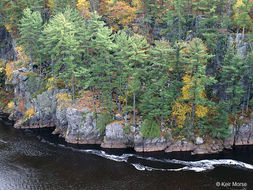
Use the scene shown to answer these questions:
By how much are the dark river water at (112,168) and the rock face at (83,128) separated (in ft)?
6.29

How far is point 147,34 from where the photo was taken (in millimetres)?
58344

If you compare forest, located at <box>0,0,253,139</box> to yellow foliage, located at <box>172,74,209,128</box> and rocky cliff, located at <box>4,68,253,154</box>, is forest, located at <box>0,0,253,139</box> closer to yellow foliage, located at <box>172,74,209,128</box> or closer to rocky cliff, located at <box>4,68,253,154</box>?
yellow foliage, located at <box>172,74,209,128</box>

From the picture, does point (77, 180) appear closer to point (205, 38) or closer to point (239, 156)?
point (239, 156)

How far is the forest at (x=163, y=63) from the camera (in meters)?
43.7

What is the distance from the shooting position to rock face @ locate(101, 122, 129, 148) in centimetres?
4653

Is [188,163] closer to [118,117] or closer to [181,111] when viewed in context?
[181,111]

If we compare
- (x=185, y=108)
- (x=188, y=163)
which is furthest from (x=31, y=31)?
(x=188, y=163)

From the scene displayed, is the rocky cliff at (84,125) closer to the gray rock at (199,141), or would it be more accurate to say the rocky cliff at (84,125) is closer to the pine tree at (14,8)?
the gray rock at (199,141)

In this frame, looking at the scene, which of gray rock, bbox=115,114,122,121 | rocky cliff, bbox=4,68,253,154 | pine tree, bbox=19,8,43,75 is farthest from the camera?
pine tree, bbox=19,8,43,75

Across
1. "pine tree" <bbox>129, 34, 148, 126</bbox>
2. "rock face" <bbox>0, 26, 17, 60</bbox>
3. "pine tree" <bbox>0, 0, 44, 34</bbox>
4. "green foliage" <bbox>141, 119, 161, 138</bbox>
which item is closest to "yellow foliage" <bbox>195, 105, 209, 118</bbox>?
"green foliage" <bbox>141, 119, 161, 138</bbox>

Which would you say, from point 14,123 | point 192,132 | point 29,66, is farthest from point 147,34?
point 14,123

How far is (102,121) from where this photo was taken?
47.8 meters

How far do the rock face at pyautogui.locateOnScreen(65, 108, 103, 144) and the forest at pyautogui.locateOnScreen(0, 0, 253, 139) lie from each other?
2.31 metres

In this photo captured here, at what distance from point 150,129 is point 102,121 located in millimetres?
9436
